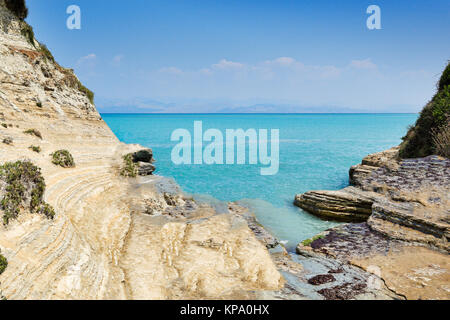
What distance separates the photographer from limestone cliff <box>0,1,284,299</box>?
7762 millimetres

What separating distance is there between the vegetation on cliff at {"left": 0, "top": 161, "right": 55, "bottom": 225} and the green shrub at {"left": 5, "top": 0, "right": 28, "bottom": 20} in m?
22.7

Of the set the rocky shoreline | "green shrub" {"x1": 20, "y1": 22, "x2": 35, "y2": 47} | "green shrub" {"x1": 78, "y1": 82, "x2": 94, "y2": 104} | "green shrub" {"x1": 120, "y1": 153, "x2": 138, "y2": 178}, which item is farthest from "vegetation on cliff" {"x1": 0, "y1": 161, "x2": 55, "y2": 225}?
"green shrub" {"x1": 78, "y1": 82, "x2": 94, "y2": 104}

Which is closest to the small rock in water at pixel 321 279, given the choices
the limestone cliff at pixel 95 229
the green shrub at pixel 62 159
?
the limestone cliff at pixel 95 229

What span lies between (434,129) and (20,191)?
21.8 m

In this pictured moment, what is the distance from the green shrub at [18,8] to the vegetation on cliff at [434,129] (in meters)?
34.5

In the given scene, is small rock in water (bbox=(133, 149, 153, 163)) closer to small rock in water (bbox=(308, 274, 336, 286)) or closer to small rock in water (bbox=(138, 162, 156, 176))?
small rock in water (bbox=(138, 162, 156, 176))

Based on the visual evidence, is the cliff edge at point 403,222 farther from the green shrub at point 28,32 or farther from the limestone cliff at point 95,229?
the green shrub at point 28,32

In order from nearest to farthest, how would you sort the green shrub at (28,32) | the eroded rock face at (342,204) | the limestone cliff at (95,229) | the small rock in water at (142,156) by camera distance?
the limestone cliff at (95,229)
the eroded rock face at (342,204)
the green shrub at (28,32)
the small rock in water at (142,156)

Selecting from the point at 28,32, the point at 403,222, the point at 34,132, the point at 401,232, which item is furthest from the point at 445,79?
the point at 28,32

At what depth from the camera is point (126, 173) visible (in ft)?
74.7

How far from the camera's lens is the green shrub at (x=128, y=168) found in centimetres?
2273

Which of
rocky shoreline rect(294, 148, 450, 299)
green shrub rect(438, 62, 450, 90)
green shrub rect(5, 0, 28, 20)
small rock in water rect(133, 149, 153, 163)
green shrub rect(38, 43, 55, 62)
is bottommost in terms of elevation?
rocky shoreline rect(294, 148, 450, 299)
